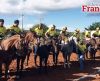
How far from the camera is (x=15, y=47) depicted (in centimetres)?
1555

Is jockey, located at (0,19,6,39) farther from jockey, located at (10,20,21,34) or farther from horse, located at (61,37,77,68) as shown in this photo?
horse, located at (61,37,77,68)

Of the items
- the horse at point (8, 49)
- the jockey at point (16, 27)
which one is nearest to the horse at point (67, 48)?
the jockey at point (16, 27)

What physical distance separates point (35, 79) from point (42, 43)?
2.65 m

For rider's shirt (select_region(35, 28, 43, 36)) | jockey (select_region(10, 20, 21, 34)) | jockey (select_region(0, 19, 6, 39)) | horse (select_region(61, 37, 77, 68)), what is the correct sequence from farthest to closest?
1. horse (select_region(61, 37, 77, 68))
2. rider's shirt (select_region(35, 28, 43, 36))
3. jockey (select_region(10, 20, 21, 34))
4. jockey (select_region(0, 19, 6, 39))

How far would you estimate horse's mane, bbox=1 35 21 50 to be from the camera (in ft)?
50.9

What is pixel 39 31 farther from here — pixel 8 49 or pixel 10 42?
pixel 8 49

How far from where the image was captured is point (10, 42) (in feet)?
51.4

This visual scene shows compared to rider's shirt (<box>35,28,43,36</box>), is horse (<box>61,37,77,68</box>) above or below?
below

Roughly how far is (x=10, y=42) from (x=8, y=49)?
1.18ft

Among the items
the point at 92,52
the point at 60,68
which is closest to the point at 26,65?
the point at 60,68

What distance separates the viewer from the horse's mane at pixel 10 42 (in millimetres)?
15527

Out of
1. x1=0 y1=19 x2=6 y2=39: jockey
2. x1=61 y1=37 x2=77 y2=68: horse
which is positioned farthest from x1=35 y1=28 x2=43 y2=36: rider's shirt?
x1=0 y1=19 x2=6 y2=39: jockey

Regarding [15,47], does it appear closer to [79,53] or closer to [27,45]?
[27,45]

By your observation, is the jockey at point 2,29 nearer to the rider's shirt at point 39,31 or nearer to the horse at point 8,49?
the horse at point 8,49
